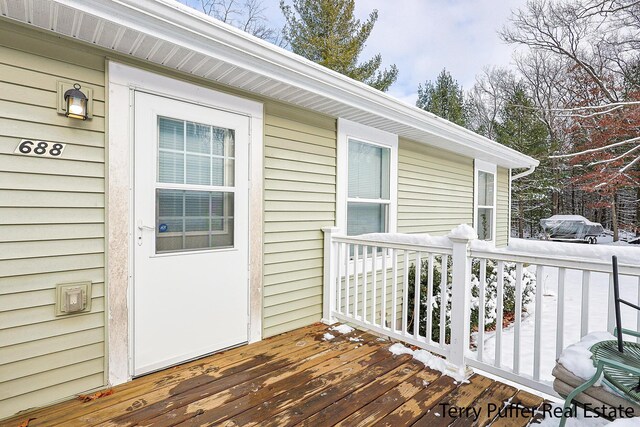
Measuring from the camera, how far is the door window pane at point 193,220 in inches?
98.9

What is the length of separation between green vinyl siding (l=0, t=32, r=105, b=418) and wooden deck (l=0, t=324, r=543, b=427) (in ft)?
0.71

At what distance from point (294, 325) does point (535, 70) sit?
53.5 ft

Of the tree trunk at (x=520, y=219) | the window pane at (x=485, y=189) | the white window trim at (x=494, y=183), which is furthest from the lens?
the tree trunk at (x=520, y=219)

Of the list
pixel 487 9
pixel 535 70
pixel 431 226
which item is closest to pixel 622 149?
pixel 535 70

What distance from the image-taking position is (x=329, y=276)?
3586 millimetres

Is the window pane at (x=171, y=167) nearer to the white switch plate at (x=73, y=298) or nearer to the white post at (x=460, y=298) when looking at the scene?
the white switch plate at (x=73, y=298)

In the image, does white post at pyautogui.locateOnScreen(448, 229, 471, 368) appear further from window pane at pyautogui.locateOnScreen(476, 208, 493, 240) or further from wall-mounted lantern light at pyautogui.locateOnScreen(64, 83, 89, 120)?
window pane at pyautogui.locateOnScreen(476, 208, 493, 240)

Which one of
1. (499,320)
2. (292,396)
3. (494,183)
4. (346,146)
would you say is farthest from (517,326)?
(494,183)

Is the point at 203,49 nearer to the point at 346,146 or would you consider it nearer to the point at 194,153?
the point at 194,153

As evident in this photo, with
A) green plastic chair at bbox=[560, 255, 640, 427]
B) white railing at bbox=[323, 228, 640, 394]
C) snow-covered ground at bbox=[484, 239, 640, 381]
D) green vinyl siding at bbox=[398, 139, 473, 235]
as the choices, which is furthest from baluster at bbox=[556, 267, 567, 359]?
green vinyl siding at bbox=[398, 139, 473, 235]

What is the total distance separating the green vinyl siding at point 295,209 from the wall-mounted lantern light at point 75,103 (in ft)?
4.66

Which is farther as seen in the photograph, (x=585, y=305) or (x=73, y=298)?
(x=73, y=298)

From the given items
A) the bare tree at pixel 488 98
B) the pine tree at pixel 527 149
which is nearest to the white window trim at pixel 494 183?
the pine tree at pixel 527 149

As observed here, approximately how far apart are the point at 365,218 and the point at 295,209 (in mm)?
1166
